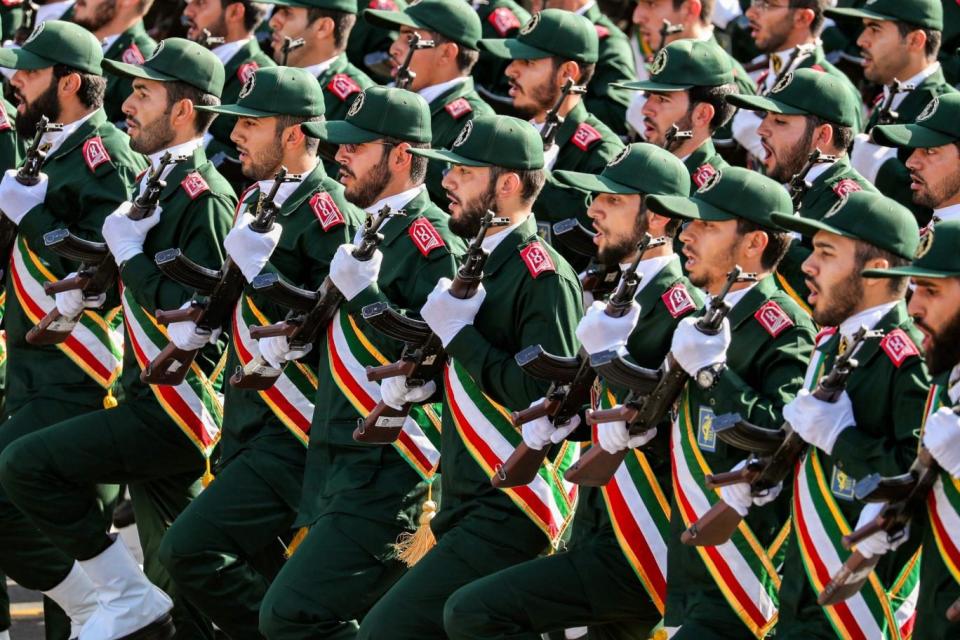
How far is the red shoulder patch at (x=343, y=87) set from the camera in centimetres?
1113

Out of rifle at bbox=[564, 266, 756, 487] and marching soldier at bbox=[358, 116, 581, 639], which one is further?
marching soldier at bbox=[358, 116, 581, 639]

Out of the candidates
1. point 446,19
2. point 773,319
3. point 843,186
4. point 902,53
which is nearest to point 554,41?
point 446,19

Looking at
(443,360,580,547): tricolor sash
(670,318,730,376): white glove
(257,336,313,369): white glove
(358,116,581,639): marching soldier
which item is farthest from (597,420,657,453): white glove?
(257,336,313,369): white glove

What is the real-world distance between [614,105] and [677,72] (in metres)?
1.79

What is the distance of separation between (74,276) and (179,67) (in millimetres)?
1036

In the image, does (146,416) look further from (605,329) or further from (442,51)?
(442,51)

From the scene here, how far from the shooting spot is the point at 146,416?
30.0 ft

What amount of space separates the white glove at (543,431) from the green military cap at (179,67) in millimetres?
2738

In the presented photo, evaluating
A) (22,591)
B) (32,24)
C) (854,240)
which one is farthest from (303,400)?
(32,24)

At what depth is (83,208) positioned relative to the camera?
31.4ft

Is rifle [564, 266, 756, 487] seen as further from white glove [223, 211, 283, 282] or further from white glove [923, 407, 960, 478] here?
white glove [223, 211, 283, 282]

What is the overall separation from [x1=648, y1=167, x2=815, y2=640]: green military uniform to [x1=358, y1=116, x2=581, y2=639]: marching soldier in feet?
2.09

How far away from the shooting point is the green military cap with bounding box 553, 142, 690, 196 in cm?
772

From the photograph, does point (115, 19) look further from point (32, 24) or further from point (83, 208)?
point (83, 208)
